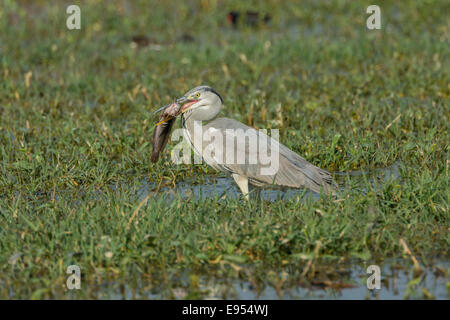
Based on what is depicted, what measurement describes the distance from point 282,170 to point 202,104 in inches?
34.9

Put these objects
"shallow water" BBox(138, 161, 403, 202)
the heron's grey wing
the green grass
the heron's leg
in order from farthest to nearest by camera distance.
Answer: "shallow water" BBox(138, 161, 403, 202), the heron's leg, the heron's grey wing, the green grass

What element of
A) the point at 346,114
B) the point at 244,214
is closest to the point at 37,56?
the point at 346,114

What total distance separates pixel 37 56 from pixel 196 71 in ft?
8.28

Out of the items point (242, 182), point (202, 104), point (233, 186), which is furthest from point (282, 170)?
point (202, 104)

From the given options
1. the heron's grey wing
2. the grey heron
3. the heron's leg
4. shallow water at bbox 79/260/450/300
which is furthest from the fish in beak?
shallow water at bbox 79/260/450/300

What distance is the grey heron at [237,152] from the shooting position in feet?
20.1

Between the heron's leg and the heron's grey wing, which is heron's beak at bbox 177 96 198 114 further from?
the heron's leg

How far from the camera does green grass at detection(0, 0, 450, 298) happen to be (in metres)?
4.95

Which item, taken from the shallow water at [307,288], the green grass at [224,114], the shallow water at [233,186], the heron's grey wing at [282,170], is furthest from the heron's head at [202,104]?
the shallow water at [307,288]

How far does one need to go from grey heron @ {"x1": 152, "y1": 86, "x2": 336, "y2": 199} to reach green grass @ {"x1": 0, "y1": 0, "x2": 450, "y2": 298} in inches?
11.2

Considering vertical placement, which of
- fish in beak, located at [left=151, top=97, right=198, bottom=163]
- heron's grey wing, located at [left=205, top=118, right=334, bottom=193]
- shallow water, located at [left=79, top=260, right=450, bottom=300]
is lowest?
shallow water, located at [left=79, top=260, right=450, bottom=300]

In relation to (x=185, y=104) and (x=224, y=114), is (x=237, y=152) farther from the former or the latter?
(x=224, y=114)

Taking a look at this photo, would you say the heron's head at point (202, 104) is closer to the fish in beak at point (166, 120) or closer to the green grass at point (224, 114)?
the fish in beak at point (166, 120)

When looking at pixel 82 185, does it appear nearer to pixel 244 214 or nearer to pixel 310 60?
pixel 244 214
